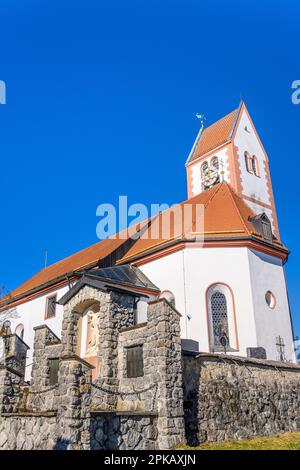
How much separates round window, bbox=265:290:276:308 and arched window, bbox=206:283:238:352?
1.82 meters

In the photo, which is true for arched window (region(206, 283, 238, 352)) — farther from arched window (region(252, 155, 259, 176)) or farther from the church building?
arched window (region(252, 155, 259, 176))

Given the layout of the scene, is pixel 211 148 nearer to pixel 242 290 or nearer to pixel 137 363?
pixel 242 290

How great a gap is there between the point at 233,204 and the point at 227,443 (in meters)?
12.1

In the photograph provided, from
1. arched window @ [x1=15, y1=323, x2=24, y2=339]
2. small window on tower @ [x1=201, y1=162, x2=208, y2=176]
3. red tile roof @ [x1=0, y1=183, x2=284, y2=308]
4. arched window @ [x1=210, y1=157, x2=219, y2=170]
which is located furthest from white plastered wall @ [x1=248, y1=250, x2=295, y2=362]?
arched window @ [x1=15, y1=323, x2=24, y2=339]

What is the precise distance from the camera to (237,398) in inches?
491

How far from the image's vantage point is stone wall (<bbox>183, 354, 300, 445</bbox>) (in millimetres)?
11227

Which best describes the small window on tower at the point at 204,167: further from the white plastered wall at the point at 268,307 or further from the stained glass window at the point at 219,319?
the stained glass window at the point at 219,319

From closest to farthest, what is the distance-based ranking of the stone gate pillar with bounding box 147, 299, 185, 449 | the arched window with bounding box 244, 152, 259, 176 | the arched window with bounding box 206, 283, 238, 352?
the stone gate pillar with bounding box 147, 299, 185, 449
the arched window with bounding box 206, 283, 238, 352
the arched window with bounding box 244, 152, 259, 176

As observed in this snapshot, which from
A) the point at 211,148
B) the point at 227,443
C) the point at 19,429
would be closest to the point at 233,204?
the point at 211,148

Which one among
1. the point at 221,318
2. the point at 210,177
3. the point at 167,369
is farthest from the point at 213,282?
the point at 210,177

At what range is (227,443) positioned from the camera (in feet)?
36.6

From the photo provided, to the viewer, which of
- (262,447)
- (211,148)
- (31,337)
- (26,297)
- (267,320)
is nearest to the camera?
(262,447)

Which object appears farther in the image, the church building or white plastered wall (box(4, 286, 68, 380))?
white plastered wall (box(4, 286, 68, 380))

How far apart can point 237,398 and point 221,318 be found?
4870 mm
